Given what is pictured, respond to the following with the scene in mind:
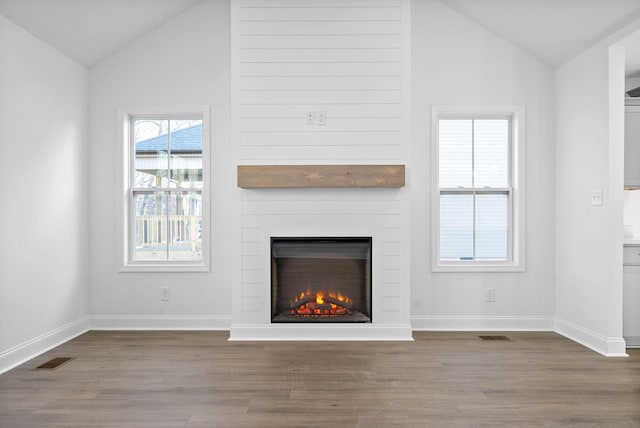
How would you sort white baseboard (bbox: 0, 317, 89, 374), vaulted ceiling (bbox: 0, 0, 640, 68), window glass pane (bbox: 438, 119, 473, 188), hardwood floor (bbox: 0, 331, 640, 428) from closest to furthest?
hardwood floor (bbox: 0, 331, 640, 428), white baseboard (bbox: 0, 317, 89, 374), vaulted ceiling (bbox: 0, 0, 640, 68), window glass pane (bbox: 438, 119, 473, 188)

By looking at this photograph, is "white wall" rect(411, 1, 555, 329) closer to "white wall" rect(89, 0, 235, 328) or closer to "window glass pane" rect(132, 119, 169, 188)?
"white wall" rect(89, 0, 235, 328)

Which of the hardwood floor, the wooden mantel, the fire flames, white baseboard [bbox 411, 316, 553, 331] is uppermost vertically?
the wooden mantel

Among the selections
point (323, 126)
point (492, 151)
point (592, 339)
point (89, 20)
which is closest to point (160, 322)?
point (323, 126)

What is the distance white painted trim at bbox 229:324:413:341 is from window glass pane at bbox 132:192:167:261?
1224mm

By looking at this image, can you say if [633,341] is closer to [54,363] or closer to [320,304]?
[320,304]

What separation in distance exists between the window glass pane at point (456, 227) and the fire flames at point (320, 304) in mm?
1148

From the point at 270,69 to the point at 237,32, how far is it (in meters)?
0.43

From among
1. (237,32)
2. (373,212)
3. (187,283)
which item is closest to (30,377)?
(187,283)

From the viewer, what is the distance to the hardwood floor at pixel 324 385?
2402 mm

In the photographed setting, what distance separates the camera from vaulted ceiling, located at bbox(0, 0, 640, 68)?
133 inches

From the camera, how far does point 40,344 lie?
360cm

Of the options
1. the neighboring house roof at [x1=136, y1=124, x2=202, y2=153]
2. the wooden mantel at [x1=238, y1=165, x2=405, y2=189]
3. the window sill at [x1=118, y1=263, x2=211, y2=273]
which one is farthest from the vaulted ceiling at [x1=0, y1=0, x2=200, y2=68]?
the window sill at [x1=118, y1=263, x2=211, y2=273]

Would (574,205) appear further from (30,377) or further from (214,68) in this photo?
(30,377)

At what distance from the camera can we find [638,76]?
4.13 m
